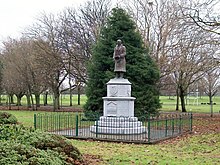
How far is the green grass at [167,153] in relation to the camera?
10.4m

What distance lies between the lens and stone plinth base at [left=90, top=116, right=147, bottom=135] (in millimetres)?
18125

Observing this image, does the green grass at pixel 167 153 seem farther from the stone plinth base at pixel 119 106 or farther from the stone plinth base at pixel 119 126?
the stone plinth base at pixel 119 106

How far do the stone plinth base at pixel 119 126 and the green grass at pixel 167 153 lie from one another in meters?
2.70

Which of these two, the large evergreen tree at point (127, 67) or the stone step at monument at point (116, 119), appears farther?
the large evergreen tree at point (127, 67)

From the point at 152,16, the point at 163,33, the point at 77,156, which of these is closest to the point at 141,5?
the point at 152,16

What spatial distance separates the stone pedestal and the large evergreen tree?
7.72 meters

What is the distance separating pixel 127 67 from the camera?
27391 mm

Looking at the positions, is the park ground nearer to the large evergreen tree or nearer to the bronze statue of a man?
the bronze statue of a man

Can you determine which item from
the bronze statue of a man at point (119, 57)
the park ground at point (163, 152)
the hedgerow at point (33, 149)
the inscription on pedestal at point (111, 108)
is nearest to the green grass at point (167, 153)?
the park ground at point (163, 152)

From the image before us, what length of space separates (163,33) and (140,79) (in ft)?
22.6

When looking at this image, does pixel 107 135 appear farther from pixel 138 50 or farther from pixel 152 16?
pixel 152 16

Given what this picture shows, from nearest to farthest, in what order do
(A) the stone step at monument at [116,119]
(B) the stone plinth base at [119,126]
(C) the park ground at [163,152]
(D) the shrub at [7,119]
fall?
1. (C) the park ground at [163,152]
2. (B) the stone plinth base at [119,126]
3. (A) the stone step at monument at [116,119]
4. (D) the shrub at [7,119]

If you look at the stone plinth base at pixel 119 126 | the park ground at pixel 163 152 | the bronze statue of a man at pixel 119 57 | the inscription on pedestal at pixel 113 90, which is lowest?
the park ground at pixel 163 152

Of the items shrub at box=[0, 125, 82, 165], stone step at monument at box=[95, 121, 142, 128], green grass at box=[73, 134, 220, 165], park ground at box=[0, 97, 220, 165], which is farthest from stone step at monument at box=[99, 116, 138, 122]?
shrub at box=[0, 125, 82, 165]
